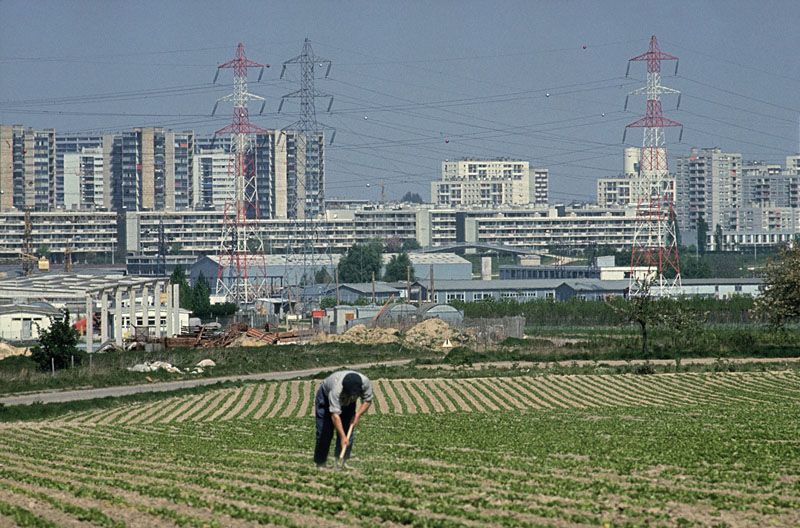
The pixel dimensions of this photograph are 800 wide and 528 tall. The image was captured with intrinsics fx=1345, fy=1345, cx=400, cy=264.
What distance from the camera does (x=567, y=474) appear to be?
18.0 m

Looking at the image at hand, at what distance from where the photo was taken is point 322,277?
490 feet

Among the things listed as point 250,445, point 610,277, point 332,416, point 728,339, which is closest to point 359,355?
point 728,339

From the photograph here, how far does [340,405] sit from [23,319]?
5682cm

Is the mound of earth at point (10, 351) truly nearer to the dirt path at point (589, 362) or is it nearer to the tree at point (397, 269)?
the dirt path at point (589, 362)

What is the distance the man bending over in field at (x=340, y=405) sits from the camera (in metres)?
18.1

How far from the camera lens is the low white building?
71.2m

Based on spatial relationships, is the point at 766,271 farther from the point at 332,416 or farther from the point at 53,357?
the point at 332,416

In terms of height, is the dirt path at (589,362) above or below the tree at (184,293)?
below

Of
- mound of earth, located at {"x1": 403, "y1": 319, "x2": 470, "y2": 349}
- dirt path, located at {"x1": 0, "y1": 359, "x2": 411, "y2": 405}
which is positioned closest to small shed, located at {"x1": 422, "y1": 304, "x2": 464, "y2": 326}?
mound of earth, located at {"x1": 403, "y1": 319, "x2": 470, "y2": 349}

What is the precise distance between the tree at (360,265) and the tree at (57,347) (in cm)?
10027

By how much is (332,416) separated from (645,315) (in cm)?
4753

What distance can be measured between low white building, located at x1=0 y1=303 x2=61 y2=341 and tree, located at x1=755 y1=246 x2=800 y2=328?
36.4 metres

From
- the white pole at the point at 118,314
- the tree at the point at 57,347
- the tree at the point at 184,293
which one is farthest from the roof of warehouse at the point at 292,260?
the tree at the point at 57,347

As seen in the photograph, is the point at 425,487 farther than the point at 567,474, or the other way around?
the point at 567,474
